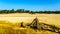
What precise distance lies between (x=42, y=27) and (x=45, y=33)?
2.22 meters

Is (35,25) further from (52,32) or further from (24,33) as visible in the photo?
(24,33)

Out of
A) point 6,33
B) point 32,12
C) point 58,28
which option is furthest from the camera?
point 32,12

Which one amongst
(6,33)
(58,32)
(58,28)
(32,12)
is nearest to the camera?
(6,33)

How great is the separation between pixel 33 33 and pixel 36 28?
2302mm

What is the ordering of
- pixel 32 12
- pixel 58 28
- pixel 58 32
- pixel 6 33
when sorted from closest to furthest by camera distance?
1. pixel 6 33
2. pixel 58 32
3. pixel 58 28
4. pixel 32 12

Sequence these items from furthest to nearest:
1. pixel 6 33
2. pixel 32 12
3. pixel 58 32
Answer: pixel 32 12 → pixel 58 32 → pixel 6 33

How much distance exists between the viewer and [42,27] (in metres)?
16.9

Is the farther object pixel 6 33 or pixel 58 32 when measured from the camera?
pixel 58 32

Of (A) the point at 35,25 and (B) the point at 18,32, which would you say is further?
(A) the point at 35,25

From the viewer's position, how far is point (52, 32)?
15.5 m

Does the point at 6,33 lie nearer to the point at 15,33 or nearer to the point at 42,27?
the point at 15,33

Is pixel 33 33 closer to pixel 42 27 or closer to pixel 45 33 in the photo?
pixel 45 33

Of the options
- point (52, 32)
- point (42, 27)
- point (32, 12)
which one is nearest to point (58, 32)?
point (52, 32)

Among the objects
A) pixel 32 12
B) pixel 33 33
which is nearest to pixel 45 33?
pixel 33 33
